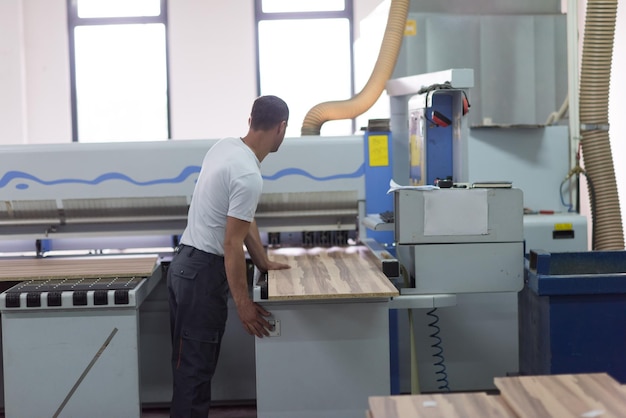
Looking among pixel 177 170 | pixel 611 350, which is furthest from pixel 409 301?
pixel 177 170

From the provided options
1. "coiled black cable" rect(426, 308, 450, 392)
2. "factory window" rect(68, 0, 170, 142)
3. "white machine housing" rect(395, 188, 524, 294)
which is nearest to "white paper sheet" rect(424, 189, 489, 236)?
"white machine housing" rect(395, 188, 524, 294)

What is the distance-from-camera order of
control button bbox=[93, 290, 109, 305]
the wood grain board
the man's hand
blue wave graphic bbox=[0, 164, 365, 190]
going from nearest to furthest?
1. the man's hand
2. control button bbox=[93, 290, 109, 305]
3. the wood grain board
4. blue wave graphic bbox=[0, 164, 365, 190]

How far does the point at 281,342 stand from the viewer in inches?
105

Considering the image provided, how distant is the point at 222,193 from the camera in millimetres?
2648

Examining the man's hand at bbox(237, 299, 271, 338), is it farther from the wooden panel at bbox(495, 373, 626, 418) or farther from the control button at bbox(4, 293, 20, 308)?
the wooden panel at bbox(495, 373, 626, 418)

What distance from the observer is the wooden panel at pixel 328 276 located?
2.48 meters

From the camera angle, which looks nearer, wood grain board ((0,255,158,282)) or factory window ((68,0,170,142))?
wood grain board ((0,255,158,282))

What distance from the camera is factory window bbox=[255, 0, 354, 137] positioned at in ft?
19.7

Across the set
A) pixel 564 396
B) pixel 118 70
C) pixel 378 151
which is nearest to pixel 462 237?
pixel 378 151

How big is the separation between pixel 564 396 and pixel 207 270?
1430mm

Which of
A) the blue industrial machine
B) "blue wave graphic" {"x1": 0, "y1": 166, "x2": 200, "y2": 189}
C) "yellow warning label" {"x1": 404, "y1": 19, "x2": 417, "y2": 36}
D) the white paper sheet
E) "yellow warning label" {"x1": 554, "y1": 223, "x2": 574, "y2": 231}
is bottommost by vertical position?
the blue industrial machine

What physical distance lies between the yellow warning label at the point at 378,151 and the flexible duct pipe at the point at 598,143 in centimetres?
103

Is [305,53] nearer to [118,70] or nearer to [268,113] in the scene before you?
[118,70]

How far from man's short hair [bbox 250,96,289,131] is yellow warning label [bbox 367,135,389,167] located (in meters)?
0.85
